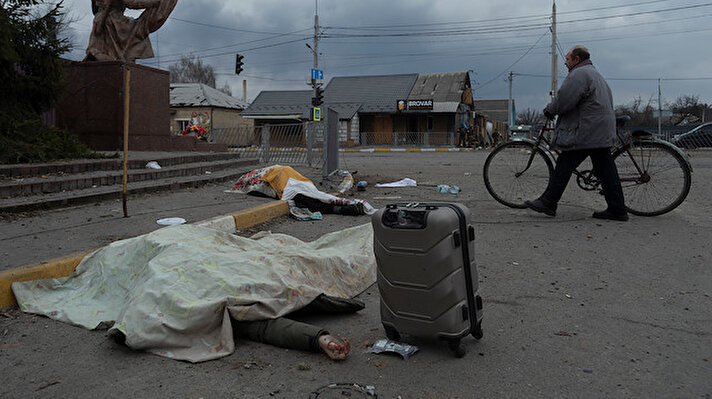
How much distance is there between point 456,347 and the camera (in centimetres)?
264

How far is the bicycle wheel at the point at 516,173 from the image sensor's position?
6957mm

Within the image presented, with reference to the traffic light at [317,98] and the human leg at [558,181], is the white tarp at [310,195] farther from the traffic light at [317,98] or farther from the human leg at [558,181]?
the traffic light at [317,98]

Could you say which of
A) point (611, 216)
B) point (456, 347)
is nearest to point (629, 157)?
point (611, 216)

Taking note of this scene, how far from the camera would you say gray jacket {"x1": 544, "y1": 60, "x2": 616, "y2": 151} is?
20.1 feet

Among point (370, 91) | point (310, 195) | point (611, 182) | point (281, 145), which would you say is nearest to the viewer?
point (611, 182)

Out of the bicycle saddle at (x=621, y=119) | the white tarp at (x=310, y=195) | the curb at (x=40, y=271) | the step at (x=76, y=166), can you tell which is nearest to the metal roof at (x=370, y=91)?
the step at (x=76, y=166)

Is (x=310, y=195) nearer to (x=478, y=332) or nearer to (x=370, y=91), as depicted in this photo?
(x=478, y=332)

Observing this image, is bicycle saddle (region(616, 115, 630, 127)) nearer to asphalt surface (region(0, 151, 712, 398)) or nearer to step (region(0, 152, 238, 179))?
asphalt surface (region(0, 151, 712, 398))

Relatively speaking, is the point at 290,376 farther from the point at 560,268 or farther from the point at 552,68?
the point at 552,68

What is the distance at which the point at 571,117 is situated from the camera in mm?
6297

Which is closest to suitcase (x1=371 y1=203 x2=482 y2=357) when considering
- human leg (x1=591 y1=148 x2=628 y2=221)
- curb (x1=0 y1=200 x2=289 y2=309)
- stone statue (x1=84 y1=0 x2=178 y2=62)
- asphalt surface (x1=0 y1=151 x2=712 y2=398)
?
asphalt surface (x1=0 y1=151 x2=712 y2=398)

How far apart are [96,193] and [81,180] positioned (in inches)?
29.3

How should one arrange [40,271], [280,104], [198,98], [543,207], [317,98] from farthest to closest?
1. [280,104]
2. [198,98]
3. [317,98]
4. [543,207]
5. [40,271]

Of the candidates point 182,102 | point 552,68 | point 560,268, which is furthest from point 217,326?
point 182,102
